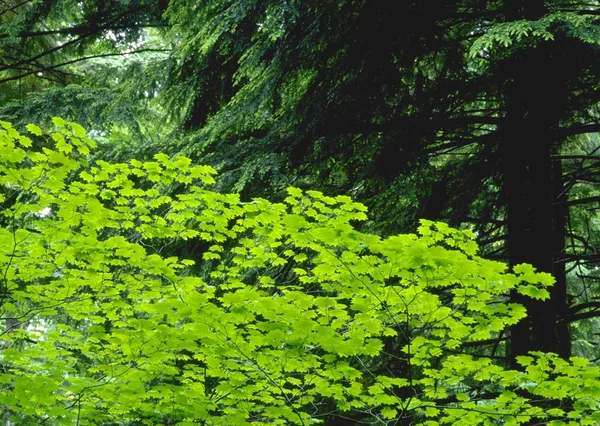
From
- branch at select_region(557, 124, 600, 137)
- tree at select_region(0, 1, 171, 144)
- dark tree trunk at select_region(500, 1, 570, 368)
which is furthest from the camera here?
tree at select_region(0, 1, 171, 144)

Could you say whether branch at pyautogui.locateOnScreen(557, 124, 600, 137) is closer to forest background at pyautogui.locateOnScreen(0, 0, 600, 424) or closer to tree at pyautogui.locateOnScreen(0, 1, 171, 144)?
forest background at pyautogui.locateOnScreen(0, 0, 600, 424)

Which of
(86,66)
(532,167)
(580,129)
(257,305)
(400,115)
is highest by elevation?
(86,66)

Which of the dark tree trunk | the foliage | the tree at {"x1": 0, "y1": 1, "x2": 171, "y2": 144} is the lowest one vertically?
the foliage

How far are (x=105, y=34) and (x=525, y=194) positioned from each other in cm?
592

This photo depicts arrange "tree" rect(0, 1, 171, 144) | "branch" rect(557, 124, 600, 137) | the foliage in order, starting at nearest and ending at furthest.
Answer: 1. the foliage
2. "branch" rect(557, 124, 600, 137)
3. "tree" rect(0, 1, 171, 144)

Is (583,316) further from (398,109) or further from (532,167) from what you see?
(398,109)

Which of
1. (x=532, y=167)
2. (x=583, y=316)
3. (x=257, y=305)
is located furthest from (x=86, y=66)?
(x=583, y=316)

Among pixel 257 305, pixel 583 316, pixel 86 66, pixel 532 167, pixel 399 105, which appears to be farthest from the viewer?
pixel 86 66

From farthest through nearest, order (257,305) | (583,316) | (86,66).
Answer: (86,66)
(583,316)
(257,305)

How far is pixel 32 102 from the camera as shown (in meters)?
6.89

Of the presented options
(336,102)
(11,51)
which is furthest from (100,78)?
(336,102)

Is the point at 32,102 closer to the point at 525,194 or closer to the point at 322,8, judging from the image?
the point at 322,8

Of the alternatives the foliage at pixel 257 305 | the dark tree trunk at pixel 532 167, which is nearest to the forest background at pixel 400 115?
the dark tree trunk at pixel 532 167

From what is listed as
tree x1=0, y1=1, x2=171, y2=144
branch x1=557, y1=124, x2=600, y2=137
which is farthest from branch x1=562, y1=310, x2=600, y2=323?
tree x1=0, y1=1, x2=171, y2=144
